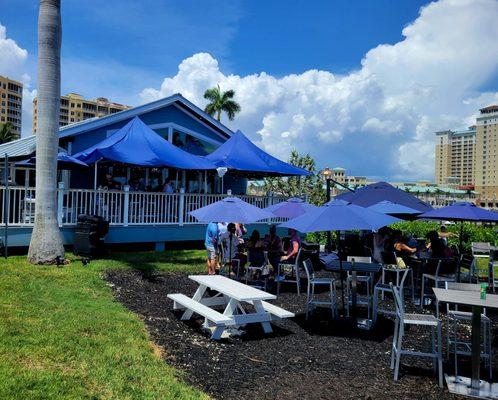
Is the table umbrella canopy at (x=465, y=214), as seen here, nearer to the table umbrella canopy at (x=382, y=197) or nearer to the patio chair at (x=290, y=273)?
the table umbrella canopy at (x=382, y=197)

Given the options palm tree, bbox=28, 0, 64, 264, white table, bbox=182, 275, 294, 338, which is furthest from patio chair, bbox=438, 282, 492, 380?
palm tree, bbox=28, 0, 64, 264

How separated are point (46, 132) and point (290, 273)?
7.18 m

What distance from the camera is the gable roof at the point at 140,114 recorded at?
54.9 feet

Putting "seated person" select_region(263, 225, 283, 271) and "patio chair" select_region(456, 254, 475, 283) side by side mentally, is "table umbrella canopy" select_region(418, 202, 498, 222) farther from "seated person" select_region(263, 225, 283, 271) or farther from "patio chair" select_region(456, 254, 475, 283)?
"seated person" select_region(263, 225, 283, 271)

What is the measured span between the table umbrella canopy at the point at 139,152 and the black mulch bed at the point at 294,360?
698 cm

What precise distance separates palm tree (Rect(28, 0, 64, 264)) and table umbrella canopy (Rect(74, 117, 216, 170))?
301 cm

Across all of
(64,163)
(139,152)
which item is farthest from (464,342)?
(64,163)

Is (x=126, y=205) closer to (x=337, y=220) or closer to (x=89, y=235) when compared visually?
(x=89, y=235)

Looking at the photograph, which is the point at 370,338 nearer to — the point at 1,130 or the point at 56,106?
the point at 56,106

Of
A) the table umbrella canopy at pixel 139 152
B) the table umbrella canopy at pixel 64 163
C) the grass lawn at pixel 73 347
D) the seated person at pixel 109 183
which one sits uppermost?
the table umbrella canopy at pixel 139 152

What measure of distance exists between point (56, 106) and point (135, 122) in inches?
216

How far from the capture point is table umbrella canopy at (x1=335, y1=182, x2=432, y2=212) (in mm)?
12703

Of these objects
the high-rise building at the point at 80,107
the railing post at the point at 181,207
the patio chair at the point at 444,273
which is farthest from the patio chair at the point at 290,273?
the high-rise building at the point at 80,107

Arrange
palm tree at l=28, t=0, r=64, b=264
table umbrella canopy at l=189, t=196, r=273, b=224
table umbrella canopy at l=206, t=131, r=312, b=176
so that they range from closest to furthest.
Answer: table umbrella canopy at l=189, t=196, r=273, b=224 → palm tree at l=28, t=0, r=64, b=264 → table umbrella canopy at l=206, t=131, r=312, b=176
